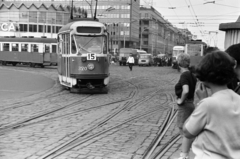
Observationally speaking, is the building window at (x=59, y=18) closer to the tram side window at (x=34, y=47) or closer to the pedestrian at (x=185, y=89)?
the tram side window at (x=34, y=47)

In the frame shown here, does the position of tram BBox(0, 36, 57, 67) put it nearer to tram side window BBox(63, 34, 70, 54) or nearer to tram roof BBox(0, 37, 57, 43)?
tram roof BBox(0, 37, 57, 43)

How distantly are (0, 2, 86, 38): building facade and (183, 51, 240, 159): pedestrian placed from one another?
77.3 metres

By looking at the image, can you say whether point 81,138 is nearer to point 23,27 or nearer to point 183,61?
point 183,61

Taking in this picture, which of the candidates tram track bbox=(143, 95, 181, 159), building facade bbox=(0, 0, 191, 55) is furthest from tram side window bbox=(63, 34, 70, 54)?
building facade bbox=(0, 0, 191, 55)

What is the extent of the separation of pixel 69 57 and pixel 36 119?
5953 mm

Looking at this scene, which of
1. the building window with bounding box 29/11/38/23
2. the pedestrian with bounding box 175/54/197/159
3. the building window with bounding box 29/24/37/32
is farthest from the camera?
the building window with bounding box 29/11/38/23

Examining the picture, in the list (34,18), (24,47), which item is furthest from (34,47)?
(34,18)

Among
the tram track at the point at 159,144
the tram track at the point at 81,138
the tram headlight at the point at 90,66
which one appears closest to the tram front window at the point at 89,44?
the tram headlight at the point at 90,66

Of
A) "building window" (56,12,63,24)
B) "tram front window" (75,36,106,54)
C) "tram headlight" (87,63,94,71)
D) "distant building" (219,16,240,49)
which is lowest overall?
"tram headlight" (87,63,94,71)

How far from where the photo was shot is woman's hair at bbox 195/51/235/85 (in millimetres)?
2283

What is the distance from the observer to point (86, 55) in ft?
44.7

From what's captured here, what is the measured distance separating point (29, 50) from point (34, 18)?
4621 cm

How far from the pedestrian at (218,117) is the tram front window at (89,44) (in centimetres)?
1161

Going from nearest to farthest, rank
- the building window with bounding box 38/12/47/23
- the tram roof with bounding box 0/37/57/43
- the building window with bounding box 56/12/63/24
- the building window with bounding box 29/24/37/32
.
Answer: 1. the tram roof with bounding box 0/37/57/43
2. the building window with bounding box 29/24/37/32
3. the building window with bounding box 38/12/47/23
4. the building window with bounding box 56/12/63/24
